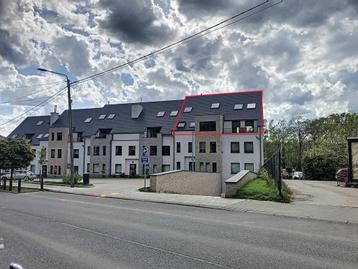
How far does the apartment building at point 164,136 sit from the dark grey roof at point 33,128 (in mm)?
274

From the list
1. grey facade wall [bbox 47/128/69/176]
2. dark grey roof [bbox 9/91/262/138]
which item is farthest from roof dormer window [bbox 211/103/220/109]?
grey facade wall [bbox 47/128/69/176]

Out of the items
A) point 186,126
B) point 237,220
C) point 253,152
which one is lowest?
point 237,220

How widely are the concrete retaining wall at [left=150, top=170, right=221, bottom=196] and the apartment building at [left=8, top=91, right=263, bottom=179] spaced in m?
8.05

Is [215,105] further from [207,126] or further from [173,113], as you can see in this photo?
[173,113]

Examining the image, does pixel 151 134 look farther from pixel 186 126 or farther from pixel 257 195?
pixel 257 195

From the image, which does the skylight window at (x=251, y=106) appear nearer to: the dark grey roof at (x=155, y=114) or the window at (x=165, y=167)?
the dark grey roof at (x=155, y=114)

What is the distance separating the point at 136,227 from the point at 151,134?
4026cm

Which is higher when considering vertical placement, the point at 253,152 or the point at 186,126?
the point at 186,126

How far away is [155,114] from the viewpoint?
51.7 m

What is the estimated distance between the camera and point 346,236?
8.52 metres

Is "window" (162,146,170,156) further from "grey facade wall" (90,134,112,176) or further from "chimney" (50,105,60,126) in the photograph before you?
"chimney" (50,105,60,126)

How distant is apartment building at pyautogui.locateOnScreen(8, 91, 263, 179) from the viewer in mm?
43000

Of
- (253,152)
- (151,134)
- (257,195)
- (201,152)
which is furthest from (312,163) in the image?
(257,195)

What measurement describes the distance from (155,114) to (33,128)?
27679mm
